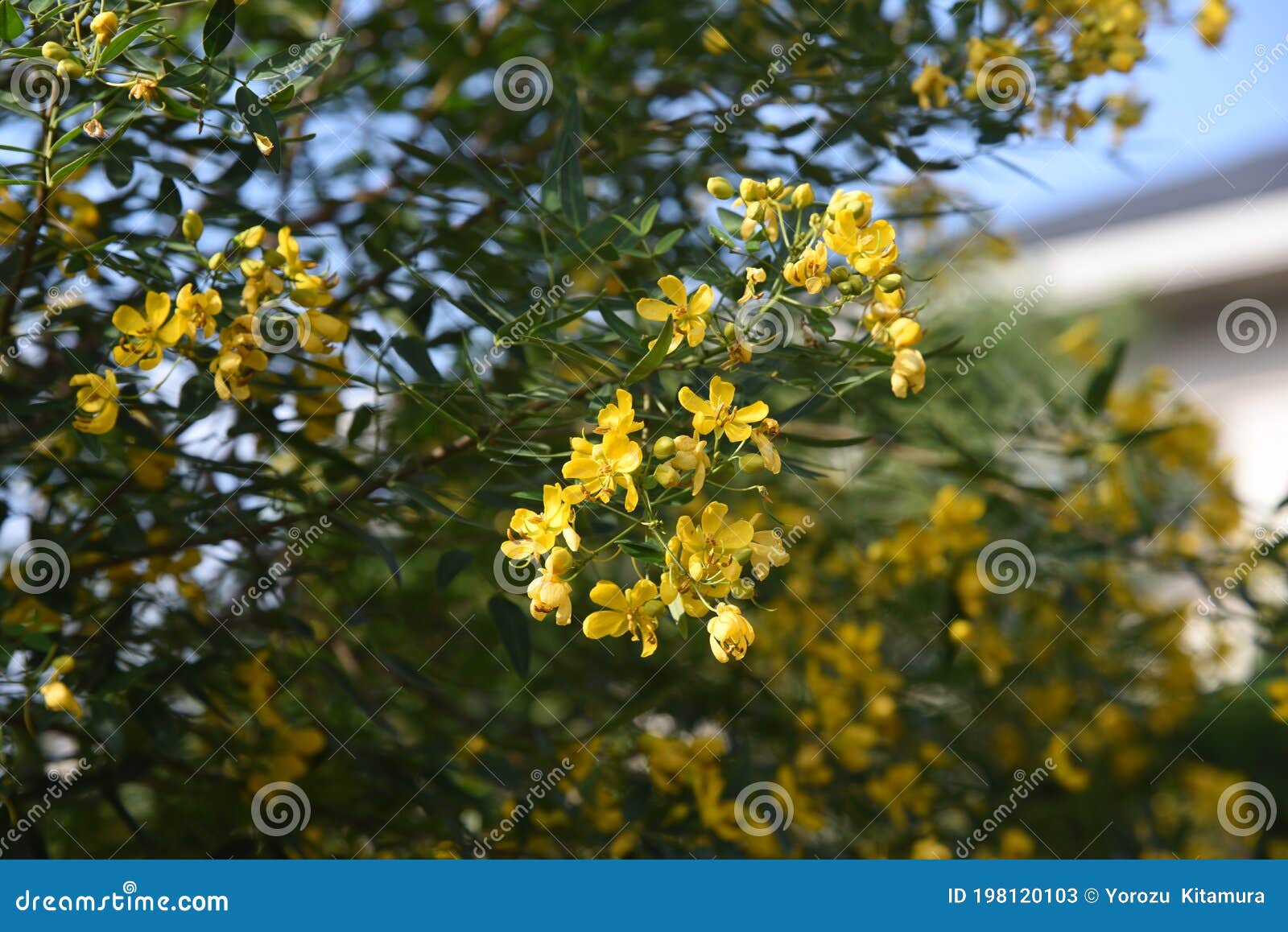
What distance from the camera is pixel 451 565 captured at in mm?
1264

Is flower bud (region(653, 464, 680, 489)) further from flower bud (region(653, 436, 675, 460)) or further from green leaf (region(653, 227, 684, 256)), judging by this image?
green leaf (region(653, 227, 684, 256))

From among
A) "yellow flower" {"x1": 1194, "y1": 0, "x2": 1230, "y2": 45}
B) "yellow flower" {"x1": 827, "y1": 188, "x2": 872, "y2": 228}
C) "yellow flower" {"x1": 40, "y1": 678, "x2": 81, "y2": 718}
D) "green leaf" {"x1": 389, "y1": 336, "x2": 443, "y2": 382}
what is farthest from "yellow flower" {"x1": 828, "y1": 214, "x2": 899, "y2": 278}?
"yellow flower" {"x1": 1194, "y1": 0, "x2": 1230, "y2": 45}

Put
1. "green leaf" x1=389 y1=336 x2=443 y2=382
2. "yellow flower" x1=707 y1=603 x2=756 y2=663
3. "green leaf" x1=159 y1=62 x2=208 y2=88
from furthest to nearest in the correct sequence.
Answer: "green leaf" x1=389 y1=336 x2=443 y2=382, "green leaf" x1=159 y1=62 x2=208 y2=88, "yellow flower" x1=707 y1=603 x2=756 y2=663

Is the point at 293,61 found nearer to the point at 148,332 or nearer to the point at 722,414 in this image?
the point at 148,332

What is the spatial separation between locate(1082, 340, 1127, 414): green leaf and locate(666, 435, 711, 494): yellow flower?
3.64 feet

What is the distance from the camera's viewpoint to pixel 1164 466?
2.59 m

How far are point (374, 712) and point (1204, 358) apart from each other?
10.4m

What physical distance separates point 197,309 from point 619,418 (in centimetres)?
48

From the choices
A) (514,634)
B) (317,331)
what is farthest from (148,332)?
(514,634)

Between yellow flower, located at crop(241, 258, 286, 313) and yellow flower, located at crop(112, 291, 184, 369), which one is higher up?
yellow flower, located at crop(241, 258, 286, 313)

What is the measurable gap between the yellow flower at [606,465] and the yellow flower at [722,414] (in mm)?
62

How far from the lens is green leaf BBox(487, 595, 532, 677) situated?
1259mm

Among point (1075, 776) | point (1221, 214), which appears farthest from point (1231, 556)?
point (1221, 214)

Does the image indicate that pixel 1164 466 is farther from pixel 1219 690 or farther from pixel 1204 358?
pixel 1204 358
